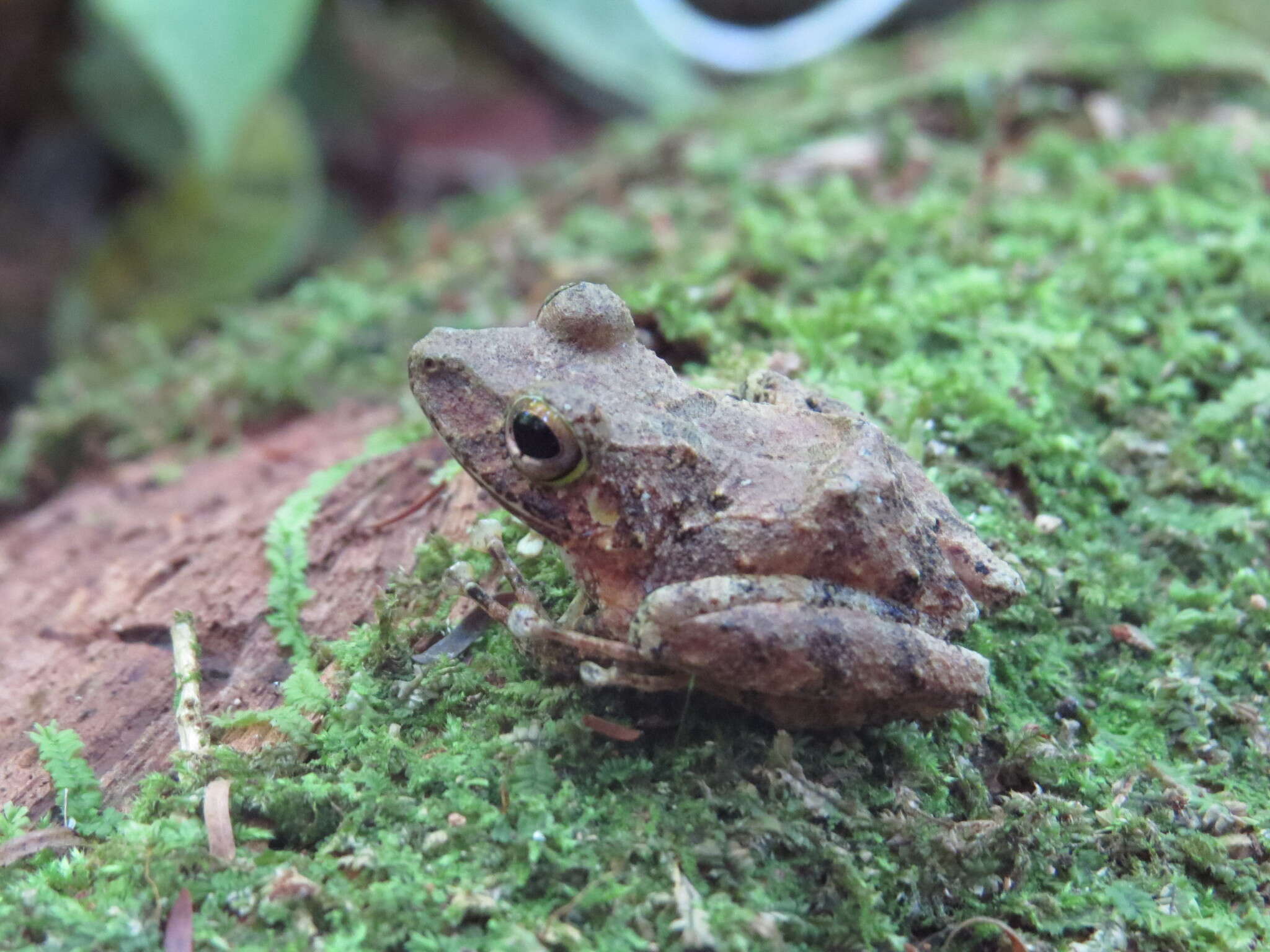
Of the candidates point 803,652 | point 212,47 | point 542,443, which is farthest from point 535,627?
point 212,47

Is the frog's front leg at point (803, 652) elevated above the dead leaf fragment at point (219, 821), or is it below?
above

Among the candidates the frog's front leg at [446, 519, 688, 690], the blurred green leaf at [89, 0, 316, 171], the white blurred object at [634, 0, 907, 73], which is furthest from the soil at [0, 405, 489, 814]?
the white blurred object at [634, 0, 907, 73]

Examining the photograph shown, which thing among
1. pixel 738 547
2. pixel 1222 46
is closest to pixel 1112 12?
pixel 1222 46

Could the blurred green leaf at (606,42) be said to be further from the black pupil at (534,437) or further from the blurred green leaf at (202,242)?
the black pupil at (534,437)

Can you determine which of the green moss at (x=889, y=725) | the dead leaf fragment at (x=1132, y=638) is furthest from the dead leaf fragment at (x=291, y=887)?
the dead leaf fragment at (x=1132, y=638)

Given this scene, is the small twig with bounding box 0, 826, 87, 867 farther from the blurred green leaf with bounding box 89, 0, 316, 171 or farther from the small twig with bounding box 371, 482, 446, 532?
the blurred green leaf with bounding box 89, 0, 316, 171

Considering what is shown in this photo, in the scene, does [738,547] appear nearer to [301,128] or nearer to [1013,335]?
[1013,335]
